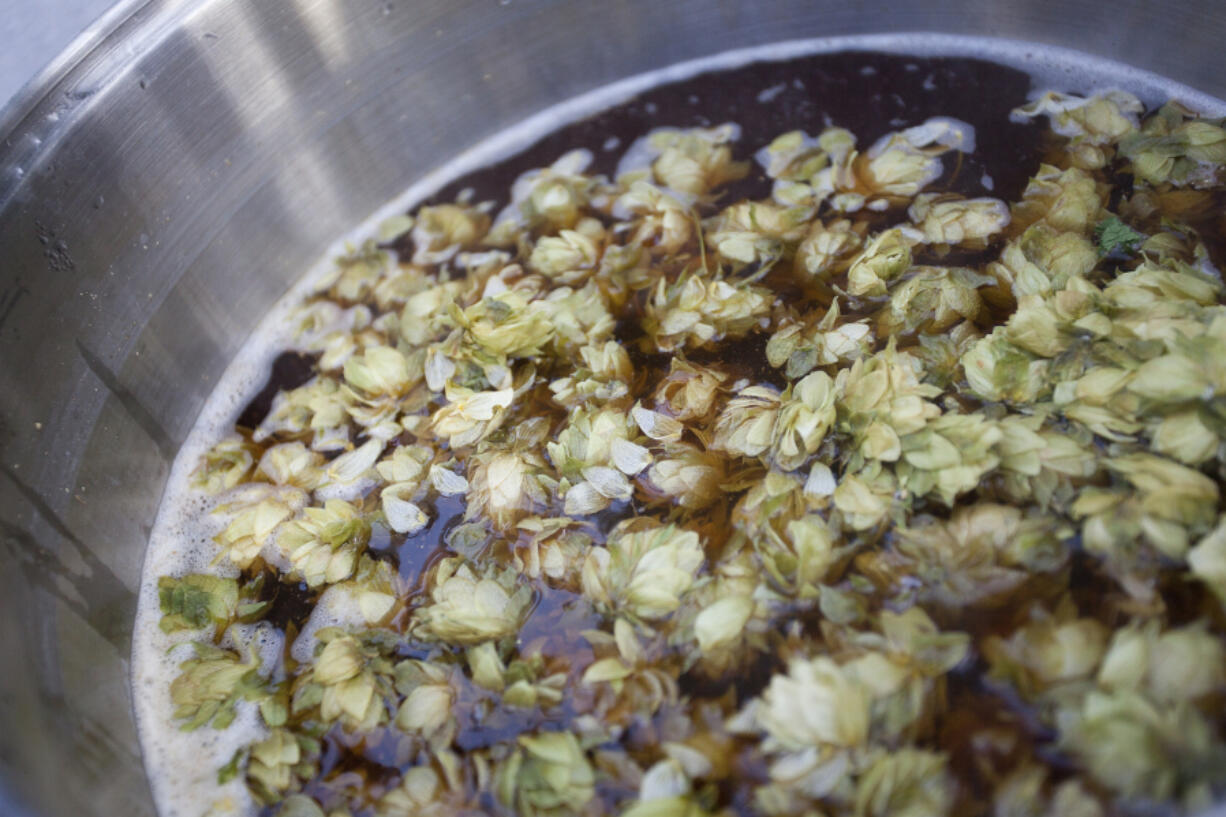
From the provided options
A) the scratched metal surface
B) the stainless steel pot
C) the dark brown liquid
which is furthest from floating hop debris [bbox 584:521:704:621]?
the scratched metal surface

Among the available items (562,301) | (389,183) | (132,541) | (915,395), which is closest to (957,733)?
(915,395)

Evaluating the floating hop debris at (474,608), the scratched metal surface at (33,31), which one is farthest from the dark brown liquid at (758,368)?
the scratched metal surface at (33,31)

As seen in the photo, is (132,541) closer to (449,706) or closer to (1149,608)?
(449,706)

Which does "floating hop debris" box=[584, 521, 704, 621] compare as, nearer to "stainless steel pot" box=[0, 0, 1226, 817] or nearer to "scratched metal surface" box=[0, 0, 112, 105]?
"stainless steel pot" box=[0, 0, 1226, 817]

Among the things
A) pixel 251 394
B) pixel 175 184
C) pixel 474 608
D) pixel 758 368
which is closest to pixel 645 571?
pixel 474 608

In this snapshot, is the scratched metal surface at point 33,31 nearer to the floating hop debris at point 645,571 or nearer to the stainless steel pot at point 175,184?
the stainless steel pot at point 175,184

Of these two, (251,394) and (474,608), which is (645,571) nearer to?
(474,608)
